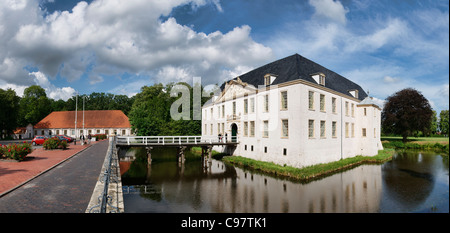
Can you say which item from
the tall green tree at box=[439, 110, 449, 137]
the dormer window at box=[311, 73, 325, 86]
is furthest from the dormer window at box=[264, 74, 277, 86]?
the tall green tree at box=[439, 110, 449, 137]

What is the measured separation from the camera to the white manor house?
21.0m

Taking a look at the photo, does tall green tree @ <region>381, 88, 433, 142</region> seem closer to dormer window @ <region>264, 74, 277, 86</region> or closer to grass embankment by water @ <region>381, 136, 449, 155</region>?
grass embankment by water @ <region>381, 136, 449, 155</region>

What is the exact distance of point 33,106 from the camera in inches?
Answer: 2467

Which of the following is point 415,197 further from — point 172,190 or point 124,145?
point 124,145

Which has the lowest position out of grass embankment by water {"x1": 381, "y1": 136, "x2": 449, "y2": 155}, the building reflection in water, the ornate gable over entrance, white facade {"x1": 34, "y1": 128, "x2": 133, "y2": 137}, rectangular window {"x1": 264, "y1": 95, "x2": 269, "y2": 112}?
the building reflection in water

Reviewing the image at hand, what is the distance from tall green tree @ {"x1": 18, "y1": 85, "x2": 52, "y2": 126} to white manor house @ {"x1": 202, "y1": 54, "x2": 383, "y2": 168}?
189 feet

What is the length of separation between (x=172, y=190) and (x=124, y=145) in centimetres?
1205

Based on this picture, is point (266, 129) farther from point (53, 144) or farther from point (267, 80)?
point (53, 144)

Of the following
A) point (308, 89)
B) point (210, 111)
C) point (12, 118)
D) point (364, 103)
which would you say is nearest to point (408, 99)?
point (364, 103)

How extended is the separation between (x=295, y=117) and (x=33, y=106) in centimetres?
7130

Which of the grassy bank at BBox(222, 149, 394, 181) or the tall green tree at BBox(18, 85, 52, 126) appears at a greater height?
the tall green tree at BBox(18, 85, 52, 126)

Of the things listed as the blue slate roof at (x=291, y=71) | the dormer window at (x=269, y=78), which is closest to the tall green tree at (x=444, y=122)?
the blue slate roof at (x=291, y=71)

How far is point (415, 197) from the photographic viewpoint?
1252 cm
